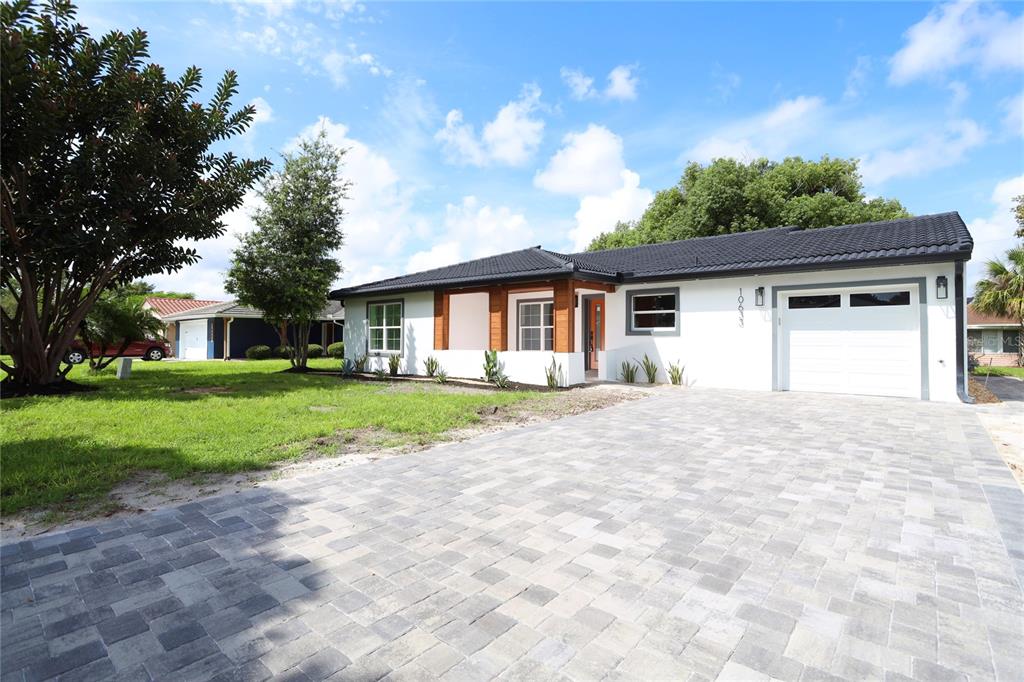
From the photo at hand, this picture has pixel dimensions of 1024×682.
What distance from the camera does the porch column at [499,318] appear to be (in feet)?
42.5

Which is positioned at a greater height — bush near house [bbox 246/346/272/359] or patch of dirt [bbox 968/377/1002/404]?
bush near house [bbox 246/346/272/359]

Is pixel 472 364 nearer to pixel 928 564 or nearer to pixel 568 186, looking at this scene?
pixel 568 186

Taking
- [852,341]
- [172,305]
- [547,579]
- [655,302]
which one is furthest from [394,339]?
[172,305]

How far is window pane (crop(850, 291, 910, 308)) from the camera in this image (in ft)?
32.0

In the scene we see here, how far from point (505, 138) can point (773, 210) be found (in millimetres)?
16824

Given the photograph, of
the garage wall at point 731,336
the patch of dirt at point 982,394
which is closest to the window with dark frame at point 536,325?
the garage wall at point 731,336

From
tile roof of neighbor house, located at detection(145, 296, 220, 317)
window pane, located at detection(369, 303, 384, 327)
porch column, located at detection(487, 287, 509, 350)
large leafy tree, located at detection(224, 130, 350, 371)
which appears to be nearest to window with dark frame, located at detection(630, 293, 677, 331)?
porch column, located at detection(487, 287, 509, 350)

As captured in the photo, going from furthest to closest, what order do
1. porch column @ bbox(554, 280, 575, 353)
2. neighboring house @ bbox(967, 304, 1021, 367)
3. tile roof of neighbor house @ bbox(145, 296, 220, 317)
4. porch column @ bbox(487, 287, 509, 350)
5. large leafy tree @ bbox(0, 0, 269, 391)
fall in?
1. tile roof of neighbor house @ bbox(145, 296, 220, 317)
2. neighboring house @ bbox(967, 304, 1021, 367)
3. porch column @ bbox(487, 287, 509, 350)
4. porch column @ bbox(554, 280, 575, 353)
5. large leafy tree @ bbox(0, 0, 269, 391)

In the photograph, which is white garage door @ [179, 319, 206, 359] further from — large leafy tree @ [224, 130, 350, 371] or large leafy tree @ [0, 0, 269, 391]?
large leafy tree @ [0, 0, 269, 391]

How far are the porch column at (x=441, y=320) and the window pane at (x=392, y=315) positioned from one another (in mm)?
1992

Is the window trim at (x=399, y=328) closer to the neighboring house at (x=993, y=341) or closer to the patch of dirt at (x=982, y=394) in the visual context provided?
the patch of dirt at (x=982, y=394)

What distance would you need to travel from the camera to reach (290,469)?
15.9 ft

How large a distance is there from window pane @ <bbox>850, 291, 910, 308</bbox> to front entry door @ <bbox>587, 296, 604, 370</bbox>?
19.7ft

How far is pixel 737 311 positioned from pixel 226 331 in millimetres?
26129
